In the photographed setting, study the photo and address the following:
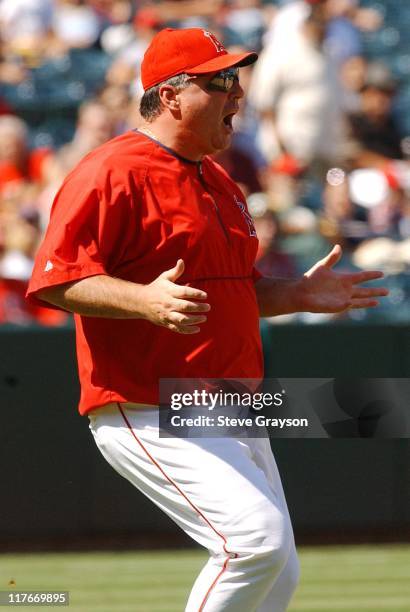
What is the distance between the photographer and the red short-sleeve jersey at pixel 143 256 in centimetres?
373

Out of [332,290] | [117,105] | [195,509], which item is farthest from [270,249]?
[195,509]

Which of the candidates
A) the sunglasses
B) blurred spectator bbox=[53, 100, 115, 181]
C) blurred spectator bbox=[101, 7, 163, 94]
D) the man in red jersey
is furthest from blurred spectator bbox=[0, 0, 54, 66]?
the sunglasses

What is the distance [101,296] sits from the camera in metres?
3.61

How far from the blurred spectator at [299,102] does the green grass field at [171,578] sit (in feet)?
10.9

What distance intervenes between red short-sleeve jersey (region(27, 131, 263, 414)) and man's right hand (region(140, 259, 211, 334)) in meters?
0.25

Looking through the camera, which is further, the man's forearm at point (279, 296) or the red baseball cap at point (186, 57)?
the man's forearm at point (279, 296)

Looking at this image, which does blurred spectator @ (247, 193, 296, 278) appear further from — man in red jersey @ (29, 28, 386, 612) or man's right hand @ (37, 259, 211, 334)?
man's right hand @ (37, 259, 211, 334)

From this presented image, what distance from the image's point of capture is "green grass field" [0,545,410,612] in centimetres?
615

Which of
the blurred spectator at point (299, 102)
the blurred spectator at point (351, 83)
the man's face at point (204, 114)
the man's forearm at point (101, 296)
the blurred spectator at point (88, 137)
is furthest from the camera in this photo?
the blurred spectator at point (351, 83)

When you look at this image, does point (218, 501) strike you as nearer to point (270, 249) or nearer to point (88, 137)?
point (270, 249)

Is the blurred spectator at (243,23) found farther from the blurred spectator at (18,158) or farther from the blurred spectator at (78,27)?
the blurred spectator at (18,158)

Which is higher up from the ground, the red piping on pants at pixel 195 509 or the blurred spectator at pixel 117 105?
the red piping on pants at pixel 195 509

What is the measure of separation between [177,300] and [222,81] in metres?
0.90

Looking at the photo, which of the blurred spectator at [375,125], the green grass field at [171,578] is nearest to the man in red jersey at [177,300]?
the green grass field at [171,578]
